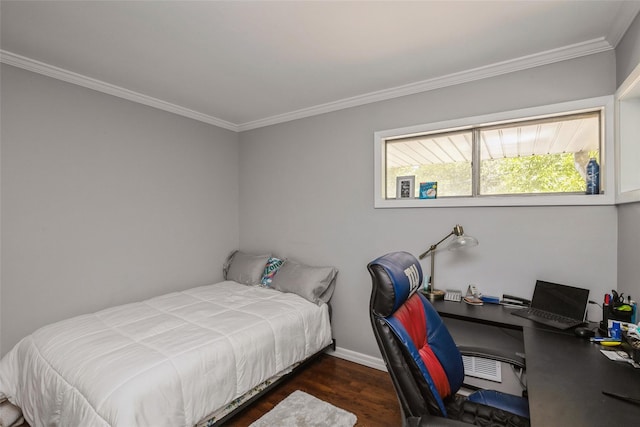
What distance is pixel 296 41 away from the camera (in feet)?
6.55

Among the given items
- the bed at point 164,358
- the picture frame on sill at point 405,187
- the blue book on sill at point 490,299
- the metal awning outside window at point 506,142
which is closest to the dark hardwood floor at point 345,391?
the bed at point 164,358

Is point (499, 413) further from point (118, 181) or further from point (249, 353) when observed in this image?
point (118, 181)

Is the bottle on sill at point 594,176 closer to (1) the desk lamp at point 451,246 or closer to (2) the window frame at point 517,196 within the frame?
(2) the window frame at point 517,196

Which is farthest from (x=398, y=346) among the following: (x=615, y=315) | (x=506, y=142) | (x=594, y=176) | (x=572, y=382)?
(x=506, y=142)

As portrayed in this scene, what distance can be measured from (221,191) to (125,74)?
1.62 meters

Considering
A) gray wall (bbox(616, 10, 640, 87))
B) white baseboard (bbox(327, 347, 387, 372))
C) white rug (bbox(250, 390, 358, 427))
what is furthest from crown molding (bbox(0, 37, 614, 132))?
white rug (bbox(250, 390, 358, 427))

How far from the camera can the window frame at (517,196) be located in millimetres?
1934

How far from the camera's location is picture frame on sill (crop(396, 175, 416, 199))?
2.80 metres

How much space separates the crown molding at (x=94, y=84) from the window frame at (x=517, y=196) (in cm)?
215

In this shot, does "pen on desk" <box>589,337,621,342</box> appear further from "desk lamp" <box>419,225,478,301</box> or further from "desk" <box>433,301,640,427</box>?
A: "desk lamp" <box>419,225,478,301</box>

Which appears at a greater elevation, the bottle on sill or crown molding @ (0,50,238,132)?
crown molding @ (0,50,238,132)

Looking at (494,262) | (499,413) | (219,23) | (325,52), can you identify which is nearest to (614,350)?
(499,413)

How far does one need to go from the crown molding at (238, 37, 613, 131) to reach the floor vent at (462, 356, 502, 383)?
87.8 inches

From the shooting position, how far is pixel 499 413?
1351mm
